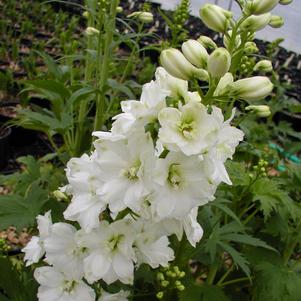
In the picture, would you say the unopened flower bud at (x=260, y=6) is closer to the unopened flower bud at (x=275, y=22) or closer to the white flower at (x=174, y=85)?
the white flower at (x=174, y=85)

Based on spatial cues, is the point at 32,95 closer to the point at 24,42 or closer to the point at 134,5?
the point at 24,42

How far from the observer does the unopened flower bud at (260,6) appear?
968 mm

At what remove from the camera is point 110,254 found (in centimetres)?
95

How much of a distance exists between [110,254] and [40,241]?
201 mm

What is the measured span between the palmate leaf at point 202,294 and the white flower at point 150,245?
383 mm

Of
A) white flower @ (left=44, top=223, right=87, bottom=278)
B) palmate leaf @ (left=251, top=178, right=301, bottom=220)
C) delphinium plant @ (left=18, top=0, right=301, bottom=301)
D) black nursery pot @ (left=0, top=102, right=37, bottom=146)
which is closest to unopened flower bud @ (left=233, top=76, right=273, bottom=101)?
delphinium plant @ (left=18, top=0, right=301, bottom=301)

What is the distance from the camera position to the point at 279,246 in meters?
1.79

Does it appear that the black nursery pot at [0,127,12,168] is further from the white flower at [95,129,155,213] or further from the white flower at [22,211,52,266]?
the white flower at [95,129,155,213]

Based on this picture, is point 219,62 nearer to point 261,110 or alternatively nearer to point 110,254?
point 110,254

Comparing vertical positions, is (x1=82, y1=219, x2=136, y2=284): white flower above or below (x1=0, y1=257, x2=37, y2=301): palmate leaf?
above

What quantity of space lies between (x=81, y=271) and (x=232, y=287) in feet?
2.88

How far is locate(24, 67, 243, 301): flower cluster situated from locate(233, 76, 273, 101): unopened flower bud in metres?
0.07

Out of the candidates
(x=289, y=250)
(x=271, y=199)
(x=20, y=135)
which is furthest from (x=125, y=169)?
(x=20, y=135)

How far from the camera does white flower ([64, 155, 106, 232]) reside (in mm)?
911
